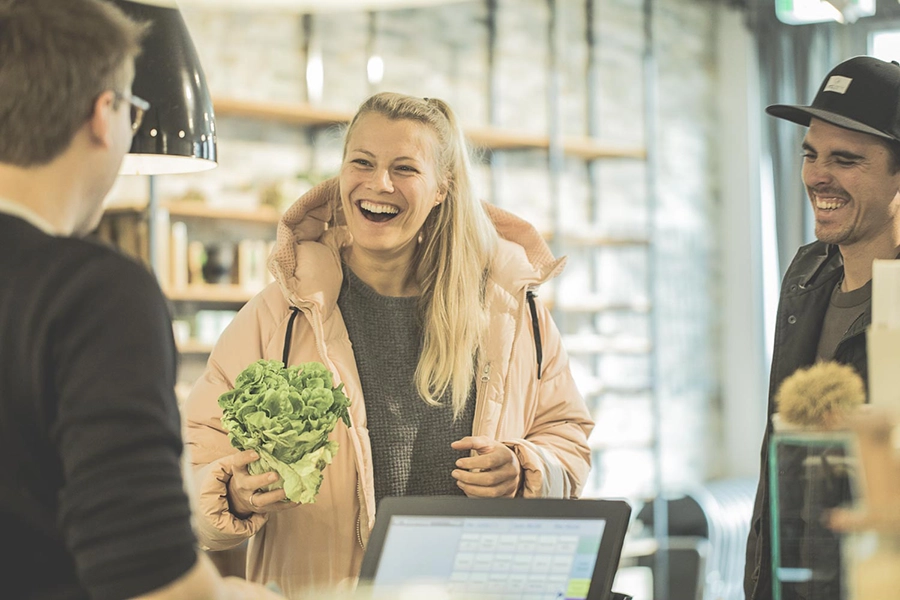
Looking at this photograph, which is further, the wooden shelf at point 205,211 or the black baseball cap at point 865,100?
the wooden shelf at point 205,211

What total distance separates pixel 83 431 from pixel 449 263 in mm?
1361

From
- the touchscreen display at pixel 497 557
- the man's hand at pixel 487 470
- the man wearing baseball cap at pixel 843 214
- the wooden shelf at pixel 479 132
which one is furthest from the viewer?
the wooden shelf at pixel 479 132

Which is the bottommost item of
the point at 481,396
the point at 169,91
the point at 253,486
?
the point at 253,486

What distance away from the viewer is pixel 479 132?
630 centimetres

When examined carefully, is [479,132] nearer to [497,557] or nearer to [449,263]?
[449,263]

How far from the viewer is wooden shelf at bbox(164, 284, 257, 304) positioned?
507 cm

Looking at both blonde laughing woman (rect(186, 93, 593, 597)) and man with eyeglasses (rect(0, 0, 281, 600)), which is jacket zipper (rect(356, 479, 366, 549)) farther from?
man with eyeglasses (rect(0, 0, 281, 600))

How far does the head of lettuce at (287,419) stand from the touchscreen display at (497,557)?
0.24 metres

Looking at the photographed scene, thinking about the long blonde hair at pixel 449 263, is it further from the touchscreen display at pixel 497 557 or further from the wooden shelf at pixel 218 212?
the wooden shelf at pixel 218 212

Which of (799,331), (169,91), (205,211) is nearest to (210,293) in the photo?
(205,211)

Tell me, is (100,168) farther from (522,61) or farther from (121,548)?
(522,61)

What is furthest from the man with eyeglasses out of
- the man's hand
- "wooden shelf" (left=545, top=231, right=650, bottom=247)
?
"wooden shelf" (left=545, top=231, right=650, bottom=247)

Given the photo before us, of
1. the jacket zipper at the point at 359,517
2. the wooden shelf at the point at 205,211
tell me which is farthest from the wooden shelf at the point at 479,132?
the jacket zipper at the point at 359,517

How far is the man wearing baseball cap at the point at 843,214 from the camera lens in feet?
7.64
